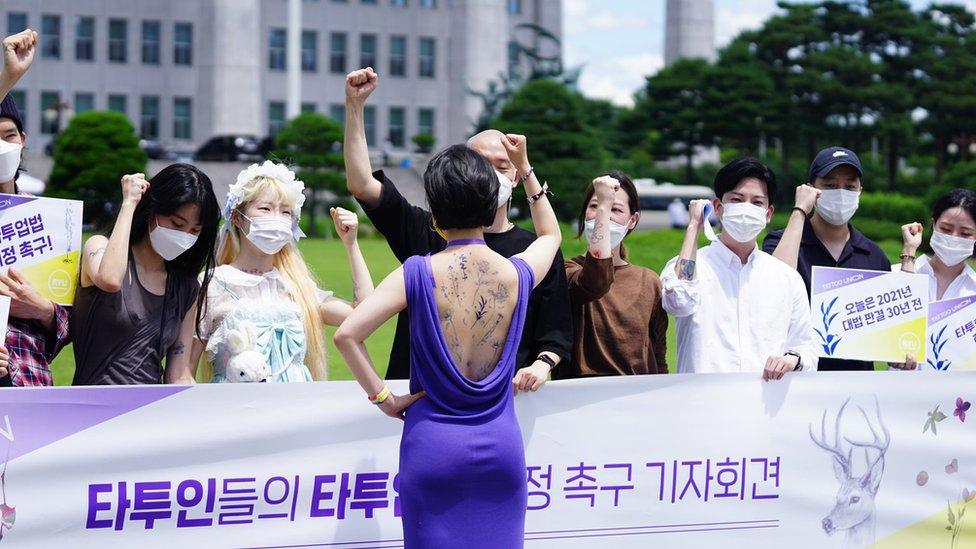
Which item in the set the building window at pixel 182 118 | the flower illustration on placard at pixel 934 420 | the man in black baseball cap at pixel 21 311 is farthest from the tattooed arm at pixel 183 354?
the building window at pixel 182 118

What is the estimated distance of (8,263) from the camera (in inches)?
178

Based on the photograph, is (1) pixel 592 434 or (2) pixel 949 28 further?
(2) pixel 949 28

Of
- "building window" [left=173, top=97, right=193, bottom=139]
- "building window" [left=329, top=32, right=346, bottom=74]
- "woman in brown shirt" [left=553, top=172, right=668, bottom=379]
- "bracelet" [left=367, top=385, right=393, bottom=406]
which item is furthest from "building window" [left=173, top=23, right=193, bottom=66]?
"bracelet" [left=367, top=385, right=393, bottom=406]

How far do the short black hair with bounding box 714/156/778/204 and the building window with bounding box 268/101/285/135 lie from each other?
5795cm

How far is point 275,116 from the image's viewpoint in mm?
62719

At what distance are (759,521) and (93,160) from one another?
28829 millimetres

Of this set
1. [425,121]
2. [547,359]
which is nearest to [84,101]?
[425,121]

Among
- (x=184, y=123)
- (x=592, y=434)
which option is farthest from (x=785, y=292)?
(x=184, y=123)

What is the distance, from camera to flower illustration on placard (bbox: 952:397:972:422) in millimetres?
5516

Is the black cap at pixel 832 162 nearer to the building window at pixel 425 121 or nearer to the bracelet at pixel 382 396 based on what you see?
the bracelet at pixel 382 396

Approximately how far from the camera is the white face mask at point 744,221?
5.22m

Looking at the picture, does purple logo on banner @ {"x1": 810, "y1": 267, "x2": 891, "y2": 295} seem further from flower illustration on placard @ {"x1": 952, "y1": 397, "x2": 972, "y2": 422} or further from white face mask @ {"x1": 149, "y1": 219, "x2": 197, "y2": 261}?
white face mask @ {"x1": 149, "y1": 219, "x2": 197, "y2": 261}

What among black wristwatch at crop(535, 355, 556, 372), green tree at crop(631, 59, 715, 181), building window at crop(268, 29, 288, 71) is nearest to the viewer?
black wristwatch at crop(535, 355, 556, 372)

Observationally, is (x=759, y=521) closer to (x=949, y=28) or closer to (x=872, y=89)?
(x=872, y=89)
